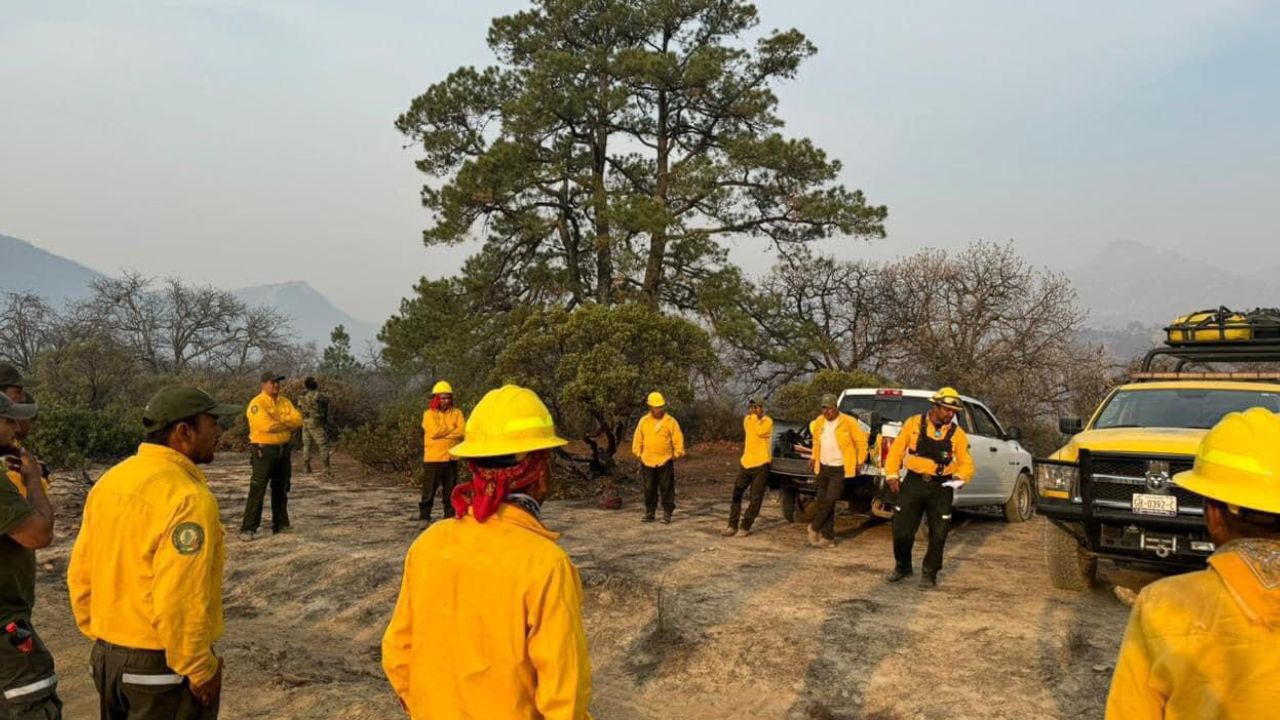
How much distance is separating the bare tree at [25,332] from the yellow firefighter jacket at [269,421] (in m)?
21.3

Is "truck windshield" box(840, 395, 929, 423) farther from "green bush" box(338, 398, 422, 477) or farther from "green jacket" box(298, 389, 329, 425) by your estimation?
"green jacket" box(298, 389, 329, 425)

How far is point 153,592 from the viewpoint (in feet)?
8.83

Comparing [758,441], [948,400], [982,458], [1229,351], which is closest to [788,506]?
[758,441]

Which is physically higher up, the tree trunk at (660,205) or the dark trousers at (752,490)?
the tree trunk at (660,205)

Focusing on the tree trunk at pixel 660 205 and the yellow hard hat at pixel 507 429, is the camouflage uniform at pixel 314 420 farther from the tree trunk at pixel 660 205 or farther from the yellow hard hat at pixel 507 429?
the yellow hard hat at pixel 507 429

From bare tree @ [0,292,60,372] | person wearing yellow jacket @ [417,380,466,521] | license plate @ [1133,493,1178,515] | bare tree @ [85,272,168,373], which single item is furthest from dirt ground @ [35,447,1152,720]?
bare tree @ [85,272,168,373]

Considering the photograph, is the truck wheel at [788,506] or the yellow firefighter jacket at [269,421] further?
the truck wheel at [788,506]

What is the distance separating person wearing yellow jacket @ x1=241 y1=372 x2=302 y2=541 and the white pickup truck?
5.89 meters

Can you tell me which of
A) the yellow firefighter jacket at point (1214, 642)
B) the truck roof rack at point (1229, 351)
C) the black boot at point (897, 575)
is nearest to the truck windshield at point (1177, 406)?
the truck roof rack at point (1229, 351)

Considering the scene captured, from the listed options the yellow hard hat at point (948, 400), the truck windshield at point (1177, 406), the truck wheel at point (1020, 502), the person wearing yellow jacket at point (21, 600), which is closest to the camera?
the person wearing yellow jacket at point (21, 600)

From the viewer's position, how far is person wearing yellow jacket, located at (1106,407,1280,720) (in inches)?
60.6

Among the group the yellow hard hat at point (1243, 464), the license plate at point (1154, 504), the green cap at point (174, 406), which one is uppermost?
the green cap at point (174, 406)

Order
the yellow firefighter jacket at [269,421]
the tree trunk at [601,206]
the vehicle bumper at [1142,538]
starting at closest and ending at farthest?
the vehicle bumper at [1142,538] → the yellow firefighter jacket at [269,421] → the tree trunk at [601,206]

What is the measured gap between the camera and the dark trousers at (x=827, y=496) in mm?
8625
